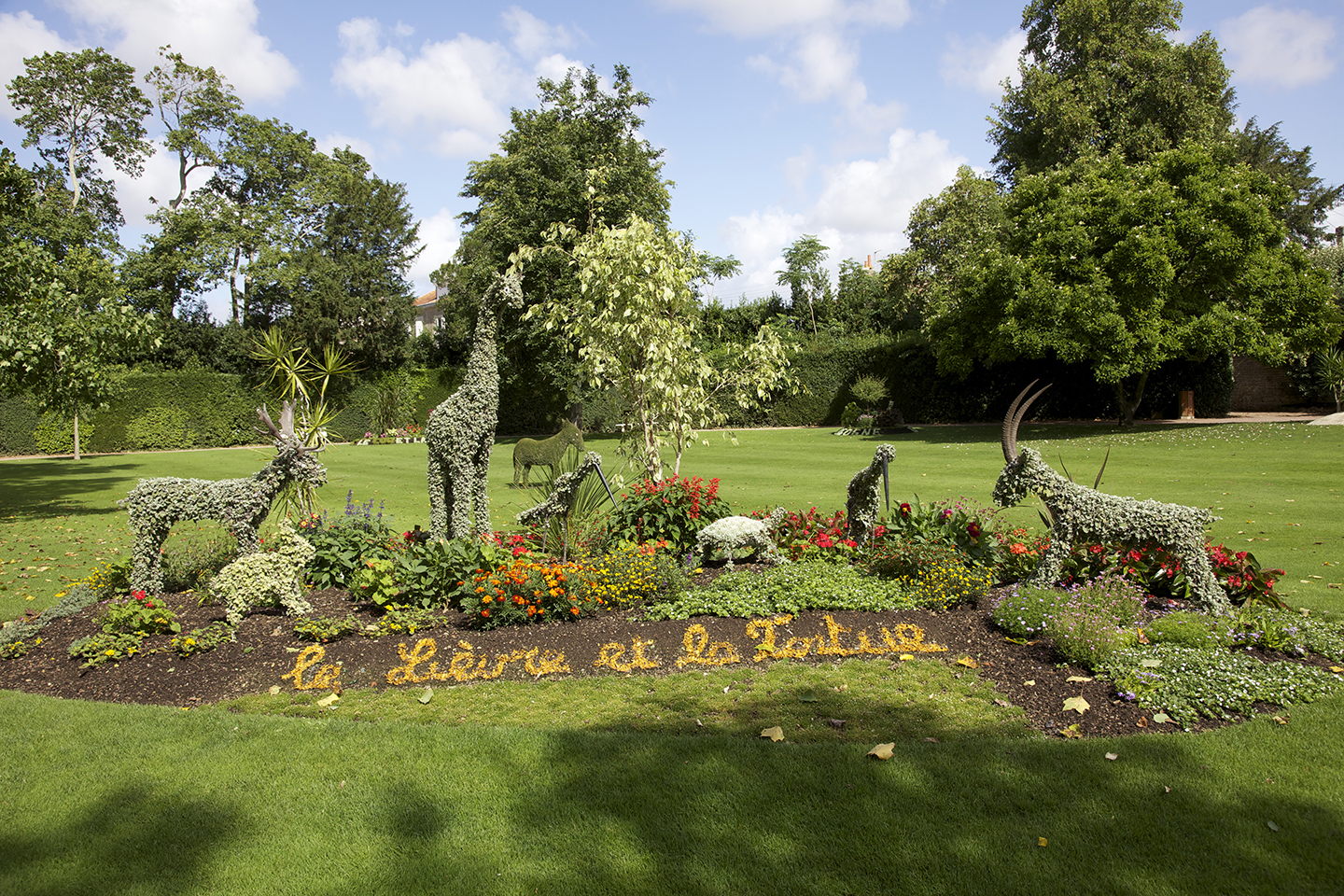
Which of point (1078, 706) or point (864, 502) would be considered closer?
point (1078, 706)

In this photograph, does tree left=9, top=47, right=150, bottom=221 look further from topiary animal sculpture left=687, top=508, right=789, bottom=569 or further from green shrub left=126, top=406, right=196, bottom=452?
topiary animal sculpture left=687, top=508, right=789, bottom=569

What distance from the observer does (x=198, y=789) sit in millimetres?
3854

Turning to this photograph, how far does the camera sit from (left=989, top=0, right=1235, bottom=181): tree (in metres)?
27.4

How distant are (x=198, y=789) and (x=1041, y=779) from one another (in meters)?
4.24

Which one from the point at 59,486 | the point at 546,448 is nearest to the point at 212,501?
the point at 546,448

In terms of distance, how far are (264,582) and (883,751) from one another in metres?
5.29

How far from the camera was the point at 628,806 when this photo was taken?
359 cm

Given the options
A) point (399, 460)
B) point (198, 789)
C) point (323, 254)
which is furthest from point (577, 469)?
point (323, 254)

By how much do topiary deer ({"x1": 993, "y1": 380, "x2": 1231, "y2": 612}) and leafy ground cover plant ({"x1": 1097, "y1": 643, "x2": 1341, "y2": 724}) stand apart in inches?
36.6

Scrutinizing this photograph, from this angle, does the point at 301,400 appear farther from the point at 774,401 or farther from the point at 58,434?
the point at 58,434

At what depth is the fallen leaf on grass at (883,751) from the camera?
396cm

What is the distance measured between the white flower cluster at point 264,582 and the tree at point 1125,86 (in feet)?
94.2

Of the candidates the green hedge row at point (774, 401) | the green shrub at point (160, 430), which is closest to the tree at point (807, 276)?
the green hedge row at point (774, 401)

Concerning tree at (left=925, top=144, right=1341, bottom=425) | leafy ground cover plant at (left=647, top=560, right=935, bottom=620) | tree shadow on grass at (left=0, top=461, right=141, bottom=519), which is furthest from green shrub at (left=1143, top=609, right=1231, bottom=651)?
tree at (left=925, top=144, right=1341, bottom=425)
